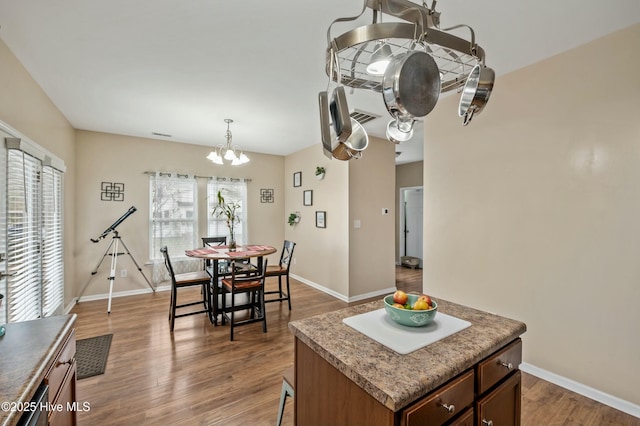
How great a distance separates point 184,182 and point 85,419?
3.72 m

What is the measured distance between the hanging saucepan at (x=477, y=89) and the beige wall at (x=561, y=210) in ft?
4.87

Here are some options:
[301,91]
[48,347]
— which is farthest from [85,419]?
[301,91]

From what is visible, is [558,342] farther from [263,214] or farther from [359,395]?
[263,214]

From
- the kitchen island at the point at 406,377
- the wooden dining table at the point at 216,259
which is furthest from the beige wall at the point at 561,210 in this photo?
the wooden dining table at the point at 216,259

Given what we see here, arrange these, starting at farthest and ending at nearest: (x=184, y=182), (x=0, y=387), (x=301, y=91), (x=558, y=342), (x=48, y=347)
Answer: (x=184, y=182) < (x=301, y=91) < (x=558, y=342) < (x=48, y=347) < (x=0, y=387)

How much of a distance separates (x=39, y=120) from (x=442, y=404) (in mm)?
3919

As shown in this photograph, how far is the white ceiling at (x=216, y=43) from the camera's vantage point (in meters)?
1.74

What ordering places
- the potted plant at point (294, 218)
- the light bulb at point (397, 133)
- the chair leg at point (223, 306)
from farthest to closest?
the potted plant at point (294, 218), the chair leg at point (223, 306), the light bulb at point (397, 133)

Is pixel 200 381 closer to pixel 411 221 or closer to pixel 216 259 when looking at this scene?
pixel 216 259

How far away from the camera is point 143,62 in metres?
2.34

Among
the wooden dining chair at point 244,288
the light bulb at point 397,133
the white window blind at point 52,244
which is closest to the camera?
the light bulb at point 397,133

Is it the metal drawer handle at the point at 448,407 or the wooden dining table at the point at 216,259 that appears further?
the wooden dining table at the point at 216,259

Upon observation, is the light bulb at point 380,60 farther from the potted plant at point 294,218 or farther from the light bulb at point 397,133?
the potted plant at point 294,218

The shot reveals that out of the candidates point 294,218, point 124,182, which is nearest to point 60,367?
point 124,182
